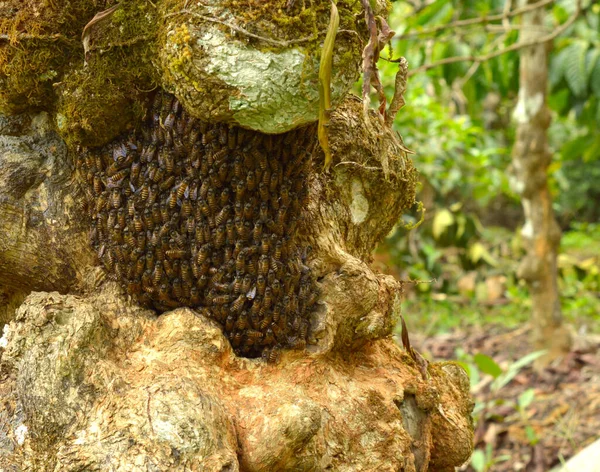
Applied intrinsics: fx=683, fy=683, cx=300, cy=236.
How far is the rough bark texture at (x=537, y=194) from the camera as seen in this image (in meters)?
6.11

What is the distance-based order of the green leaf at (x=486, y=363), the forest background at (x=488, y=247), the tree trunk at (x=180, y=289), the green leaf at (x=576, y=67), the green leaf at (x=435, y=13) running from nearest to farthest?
the tree trunk at (x=180, y=289), the green leaf at (x=486, y=363), the forest background at (x=488, y=247), the green leaf at (x=435, y=13), the green leaf at (x=576, y=67)

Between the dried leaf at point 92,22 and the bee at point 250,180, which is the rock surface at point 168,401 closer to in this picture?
the bee at point 250,180

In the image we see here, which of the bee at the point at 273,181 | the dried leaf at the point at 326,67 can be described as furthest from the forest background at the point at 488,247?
the dried leaf at the point at 326,67

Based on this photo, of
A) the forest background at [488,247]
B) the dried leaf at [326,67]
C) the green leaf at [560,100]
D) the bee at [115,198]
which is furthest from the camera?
the green leaf at [560,100]

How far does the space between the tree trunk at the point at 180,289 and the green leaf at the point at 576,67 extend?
4.75m

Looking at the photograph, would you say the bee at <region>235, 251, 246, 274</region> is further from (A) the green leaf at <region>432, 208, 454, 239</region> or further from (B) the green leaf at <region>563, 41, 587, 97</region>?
(A) the green leaf at <region>432, 208, 454, 239</region>

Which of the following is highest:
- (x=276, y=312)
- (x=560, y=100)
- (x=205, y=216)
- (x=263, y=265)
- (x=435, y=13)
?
(x=435, y=13)

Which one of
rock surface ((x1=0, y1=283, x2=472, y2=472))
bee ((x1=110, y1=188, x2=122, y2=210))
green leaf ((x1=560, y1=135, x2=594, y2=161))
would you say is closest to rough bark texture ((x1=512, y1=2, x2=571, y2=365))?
green leaf ((x1=560, y1=135, x2=594, y2=161))

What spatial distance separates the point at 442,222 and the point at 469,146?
162cm

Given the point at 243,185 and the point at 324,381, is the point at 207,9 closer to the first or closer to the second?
the point at 243,185

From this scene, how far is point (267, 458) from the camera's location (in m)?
1.55

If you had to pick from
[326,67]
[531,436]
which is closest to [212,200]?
[326,67]

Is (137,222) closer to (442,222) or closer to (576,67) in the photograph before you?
(576,67)

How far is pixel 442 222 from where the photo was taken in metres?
8.07
